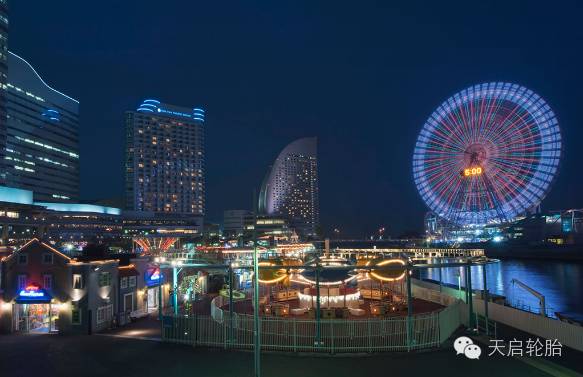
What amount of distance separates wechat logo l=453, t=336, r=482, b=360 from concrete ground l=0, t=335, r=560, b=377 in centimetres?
27

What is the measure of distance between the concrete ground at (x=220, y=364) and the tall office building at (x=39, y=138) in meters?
126

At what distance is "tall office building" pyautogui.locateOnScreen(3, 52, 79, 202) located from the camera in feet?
455

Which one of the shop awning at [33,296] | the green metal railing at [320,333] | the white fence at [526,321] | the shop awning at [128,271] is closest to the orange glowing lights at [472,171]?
the white fence at [526,321]

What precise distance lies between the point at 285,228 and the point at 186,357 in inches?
7164

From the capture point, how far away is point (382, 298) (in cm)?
2828

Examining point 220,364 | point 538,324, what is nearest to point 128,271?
point 220,364

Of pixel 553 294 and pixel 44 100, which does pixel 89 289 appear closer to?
pixel 553 294

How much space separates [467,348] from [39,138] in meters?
158

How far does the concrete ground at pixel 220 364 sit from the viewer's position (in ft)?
52.1

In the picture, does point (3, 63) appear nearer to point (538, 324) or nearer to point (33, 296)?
point (33, 296)

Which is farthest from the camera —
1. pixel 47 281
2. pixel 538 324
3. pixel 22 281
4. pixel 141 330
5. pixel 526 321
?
pixel 22 281

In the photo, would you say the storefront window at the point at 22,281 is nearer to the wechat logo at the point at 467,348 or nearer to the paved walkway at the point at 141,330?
the paved walkway at the point at 141,330

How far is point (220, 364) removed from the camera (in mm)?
17031

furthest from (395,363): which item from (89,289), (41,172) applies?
(41,172)
